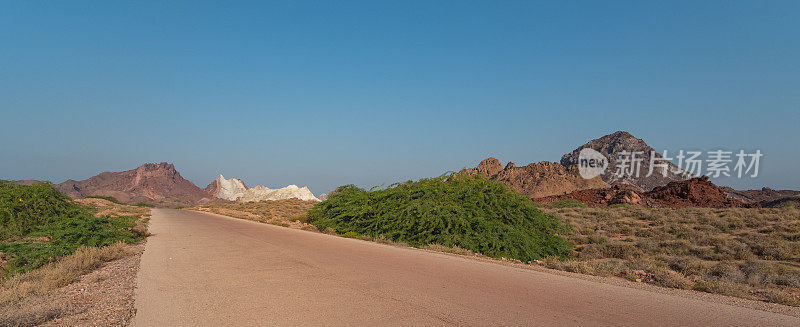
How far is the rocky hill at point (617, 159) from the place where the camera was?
81.8 m

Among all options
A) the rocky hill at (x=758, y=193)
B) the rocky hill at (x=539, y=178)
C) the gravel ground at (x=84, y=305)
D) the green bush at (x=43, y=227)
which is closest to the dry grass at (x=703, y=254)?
the gravel ground at (x=84, y=305)

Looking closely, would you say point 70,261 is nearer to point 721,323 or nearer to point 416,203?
point 416,203

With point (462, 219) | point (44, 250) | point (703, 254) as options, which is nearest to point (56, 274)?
point (44, 250)

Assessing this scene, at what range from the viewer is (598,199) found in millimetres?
46562

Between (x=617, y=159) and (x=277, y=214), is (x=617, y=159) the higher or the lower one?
the higher one

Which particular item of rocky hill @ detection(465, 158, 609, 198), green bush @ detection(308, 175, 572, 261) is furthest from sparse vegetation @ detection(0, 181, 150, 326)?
rocky hill @ detection(465, 158, 609, 198)

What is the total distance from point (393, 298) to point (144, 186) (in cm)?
13169

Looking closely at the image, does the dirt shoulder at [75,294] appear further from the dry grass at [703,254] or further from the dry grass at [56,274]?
the dry grass at [703,254]

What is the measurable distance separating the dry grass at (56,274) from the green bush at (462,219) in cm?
893

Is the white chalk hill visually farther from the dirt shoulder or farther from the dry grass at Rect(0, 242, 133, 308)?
the dirt shoulder

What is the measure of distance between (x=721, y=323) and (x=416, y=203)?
11.1m

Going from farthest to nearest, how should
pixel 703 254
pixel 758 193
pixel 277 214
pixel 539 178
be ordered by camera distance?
A: pixel 758 193 → pixel 539 178 → pixel 277 214 → pixel 703 254

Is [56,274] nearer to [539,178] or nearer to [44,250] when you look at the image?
[44,250]

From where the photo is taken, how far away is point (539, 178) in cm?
6688
